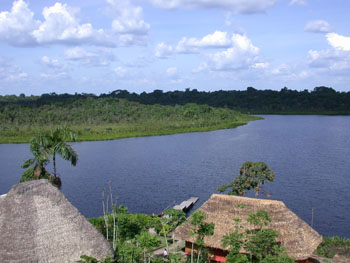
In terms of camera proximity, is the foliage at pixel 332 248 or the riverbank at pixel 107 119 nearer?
the foliage at pixel 332 248

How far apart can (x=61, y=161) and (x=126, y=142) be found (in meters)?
15.9

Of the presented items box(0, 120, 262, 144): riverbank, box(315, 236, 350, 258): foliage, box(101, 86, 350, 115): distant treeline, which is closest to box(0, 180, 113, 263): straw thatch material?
box(315, 236, 350, 258): foliage

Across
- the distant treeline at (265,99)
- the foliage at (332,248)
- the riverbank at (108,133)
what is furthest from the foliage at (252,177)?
the distant treeline at (265,99)

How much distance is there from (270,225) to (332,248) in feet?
13.9

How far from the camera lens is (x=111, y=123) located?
7681 centimetres

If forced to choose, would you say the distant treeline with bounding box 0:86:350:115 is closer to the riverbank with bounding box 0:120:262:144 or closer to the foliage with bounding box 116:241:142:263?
the riverbank with bounding box 0:120:262:144

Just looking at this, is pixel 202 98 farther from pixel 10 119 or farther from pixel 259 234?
pixel 259 234

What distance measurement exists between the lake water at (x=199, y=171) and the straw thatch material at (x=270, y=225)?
7334mm

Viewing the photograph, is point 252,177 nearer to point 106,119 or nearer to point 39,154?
point 39,154

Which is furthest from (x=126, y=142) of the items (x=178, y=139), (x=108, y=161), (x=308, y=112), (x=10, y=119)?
(x=308, y=112)

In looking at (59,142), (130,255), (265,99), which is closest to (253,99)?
(265,99)

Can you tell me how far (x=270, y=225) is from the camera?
14258 millimetres

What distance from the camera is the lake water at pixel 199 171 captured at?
25672 mm

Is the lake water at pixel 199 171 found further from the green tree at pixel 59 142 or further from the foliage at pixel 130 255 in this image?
the foliage at pixel 130 255
